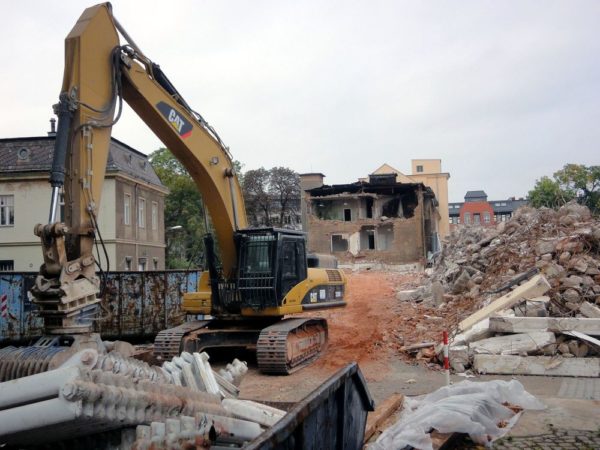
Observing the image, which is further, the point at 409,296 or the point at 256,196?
the point at 256,196

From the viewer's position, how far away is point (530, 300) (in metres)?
10.8

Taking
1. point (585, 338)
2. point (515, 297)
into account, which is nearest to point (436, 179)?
point (515, 297)

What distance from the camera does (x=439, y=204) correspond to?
64.8 meters

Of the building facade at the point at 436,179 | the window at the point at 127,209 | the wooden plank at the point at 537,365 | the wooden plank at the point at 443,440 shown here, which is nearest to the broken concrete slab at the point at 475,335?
the wooden plank at the point at 537,365

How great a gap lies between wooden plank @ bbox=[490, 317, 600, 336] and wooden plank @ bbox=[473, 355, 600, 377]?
55cm

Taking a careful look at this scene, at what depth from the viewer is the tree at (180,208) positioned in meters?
45.2

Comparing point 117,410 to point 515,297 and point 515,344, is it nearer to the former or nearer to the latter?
point 515,344

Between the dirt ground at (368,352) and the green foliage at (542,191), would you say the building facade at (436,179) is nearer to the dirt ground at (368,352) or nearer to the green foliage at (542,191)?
the green foliage at (542,191)

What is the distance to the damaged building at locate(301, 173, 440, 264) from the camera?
44.8 meters

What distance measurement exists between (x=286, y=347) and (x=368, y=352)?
2.44m

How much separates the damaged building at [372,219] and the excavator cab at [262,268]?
3381 centimetres

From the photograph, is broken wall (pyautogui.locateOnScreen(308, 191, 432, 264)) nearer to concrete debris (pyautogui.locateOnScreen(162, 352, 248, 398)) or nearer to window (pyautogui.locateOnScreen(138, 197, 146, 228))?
window (pyautogui.locateOnScreen(138, 197, 146, 228))

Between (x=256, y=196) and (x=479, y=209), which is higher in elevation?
(x=479, y=209)

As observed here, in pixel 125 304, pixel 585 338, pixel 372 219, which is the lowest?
pixel 585 338
